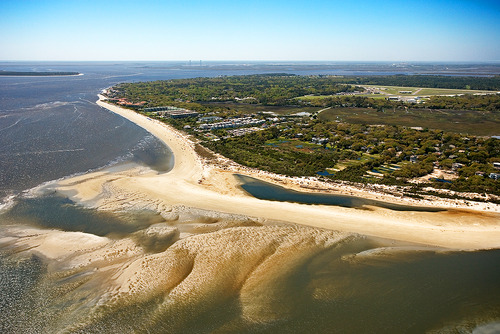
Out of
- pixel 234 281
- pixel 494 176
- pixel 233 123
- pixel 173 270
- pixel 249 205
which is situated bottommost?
pixel 234 281

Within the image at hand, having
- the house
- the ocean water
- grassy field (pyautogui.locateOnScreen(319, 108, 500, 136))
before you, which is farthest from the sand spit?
Answer: grassy field (pyautogui.locateOnScreen(319, 108, 500, 136))

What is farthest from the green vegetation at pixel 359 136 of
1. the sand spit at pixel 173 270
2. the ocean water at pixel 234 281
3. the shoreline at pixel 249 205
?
the sand spit at pixel 173 270

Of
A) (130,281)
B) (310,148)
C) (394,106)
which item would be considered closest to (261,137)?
(310,148)

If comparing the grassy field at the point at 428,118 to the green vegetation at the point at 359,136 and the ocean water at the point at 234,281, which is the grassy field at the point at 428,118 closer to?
the green vegetation at the point at 359,136

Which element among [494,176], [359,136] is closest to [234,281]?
[494,176]

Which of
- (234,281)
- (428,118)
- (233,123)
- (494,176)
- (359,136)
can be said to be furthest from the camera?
(428,118)

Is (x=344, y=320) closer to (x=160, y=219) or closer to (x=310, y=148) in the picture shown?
(x=160, y=219)

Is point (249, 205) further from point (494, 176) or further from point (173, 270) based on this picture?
point (494, 176)
